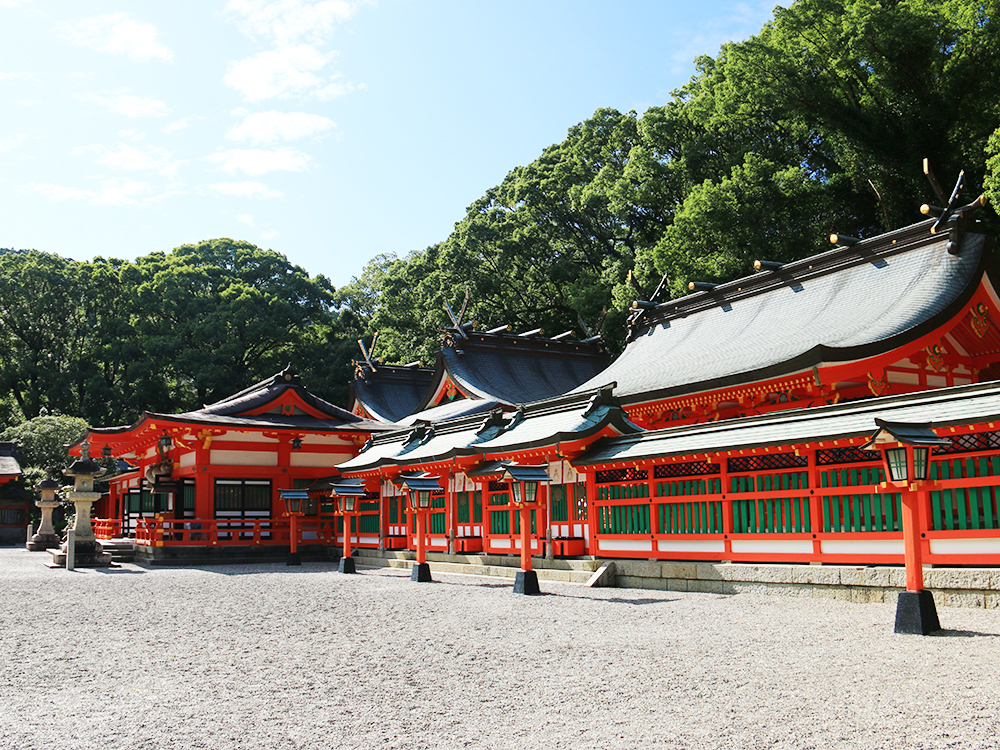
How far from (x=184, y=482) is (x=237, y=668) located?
66.8 ft

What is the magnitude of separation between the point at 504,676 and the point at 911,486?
4.99m

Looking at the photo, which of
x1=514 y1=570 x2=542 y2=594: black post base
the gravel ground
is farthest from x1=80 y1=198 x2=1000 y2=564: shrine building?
x1=514 y1=570 x2=542 y2=594: black post base

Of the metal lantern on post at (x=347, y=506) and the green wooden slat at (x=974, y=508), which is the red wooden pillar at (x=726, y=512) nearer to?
the green wooden slat at (x=974, y=508)

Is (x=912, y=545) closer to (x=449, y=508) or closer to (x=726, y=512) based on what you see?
(x=726, y=512)

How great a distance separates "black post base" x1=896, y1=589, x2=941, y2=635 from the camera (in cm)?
873

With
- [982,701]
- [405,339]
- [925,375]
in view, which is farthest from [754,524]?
[405,339]

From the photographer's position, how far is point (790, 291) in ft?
68.0

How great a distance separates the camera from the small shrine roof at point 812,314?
15.8 meters

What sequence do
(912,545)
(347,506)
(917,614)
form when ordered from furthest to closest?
1. (347,506)
2. (912,545)
3. (917,614)

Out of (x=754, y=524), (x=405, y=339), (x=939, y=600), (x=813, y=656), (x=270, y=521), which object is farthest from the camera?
(x=405, y=339)

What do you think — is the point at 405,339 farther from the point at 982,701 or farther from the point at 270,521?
the point at 982,701

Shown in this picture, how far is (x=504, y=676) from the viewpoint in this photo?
7.45 m

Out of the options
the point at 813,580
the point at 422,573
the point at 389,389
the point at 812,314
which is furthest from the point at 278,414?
the point at 813,580

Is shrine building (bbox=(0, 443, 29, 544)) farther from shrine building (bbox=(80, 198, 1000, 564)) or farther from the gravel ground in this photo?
the gravel ground
